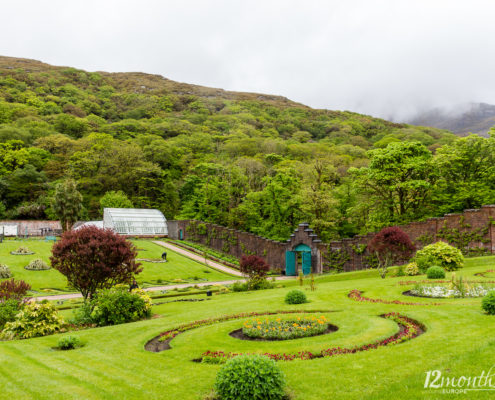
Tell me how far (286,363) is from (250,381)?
216 centimetres

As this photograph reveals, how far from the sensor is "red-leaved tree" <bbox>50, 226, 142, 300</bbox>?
→ 16562 millimetres

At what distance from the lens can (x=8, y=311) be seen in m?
14.5

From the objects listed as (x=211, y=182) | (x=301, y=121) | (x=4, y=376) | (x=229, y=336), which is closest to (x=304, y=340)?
(x=229, y=336)

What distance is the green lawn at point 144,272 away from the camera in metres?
29.8

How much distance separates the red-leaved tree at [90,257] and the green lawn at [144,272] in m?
12.7

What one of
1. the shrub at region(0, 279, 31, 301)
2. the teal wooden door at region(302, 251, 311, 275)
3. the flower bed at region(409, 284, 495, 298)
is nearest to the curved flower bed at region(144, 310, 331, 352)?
the flower bed at region(409, 284, 495, 298)

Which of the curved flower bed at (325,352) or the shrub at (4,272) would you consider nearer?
the curved flower bed at (325,352)

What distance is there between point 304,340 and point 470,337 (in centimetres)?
378

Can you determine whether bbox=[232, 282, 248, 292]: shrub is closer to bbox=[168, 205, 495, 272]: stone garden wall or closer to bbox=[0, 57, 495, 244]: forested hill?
bbox=[168, 205, 495, 272]: stone garden wall

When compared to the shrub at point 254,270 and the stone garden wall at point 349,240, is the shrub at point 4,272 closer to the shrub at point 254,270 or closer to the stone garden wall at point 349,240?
the shrub at point 254,270

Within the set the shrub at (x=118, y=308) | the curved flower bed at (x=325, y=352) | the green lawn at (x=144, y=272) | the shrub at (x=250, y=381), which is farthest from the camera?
the green lawn at (x=144, y=272)

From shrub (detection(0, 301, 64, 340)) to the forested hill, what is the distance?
29.6 m

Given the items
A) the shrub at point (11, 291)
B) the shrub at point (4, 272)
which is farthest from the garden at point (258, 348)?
the shrub at point (4, 272)

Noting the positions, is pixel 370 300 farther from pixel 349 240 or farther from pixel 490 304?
pixel 349 240
